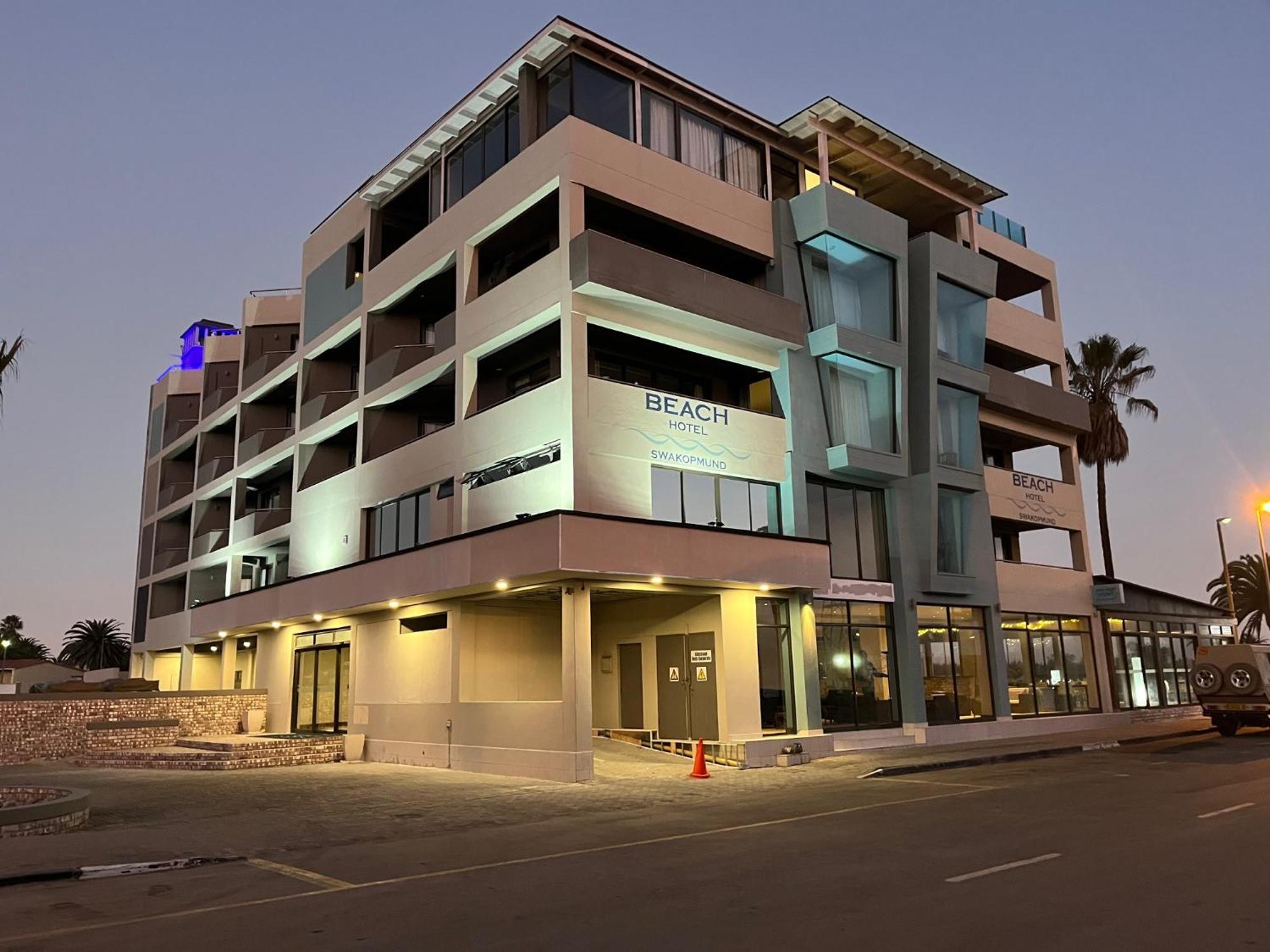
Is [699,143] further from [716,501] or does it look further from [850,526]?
[850,526]

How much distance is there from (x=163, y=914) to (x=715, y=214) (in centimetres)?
2131

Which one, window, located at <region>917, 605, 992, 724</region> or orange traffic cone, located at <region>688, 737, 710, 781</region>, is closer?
orange traffic cone, located at <region>688, 737, 710, 781</region>

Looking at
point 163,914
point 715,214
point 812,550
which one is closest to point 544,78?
point 715,214

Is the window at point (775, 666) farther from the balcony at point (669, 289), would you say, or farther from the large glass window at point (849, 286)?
the large glass window at point (849, 286)

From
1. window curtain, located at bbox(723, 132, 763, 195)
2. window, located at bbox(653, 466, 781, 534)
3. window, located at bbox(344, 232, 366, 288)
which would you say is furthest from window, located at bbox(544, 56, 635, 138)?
window, located at bbox(344, 232, 366, 288)

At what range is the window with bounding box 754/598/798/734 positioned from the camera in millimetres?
23859

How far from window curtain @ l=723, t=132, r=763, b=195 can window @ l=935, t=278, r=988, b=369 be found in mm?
7219

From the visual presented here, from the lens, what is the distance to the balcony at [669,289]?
2127 centimetres

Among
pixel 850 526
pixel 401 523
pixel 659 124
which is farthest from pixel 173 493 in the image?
pixel 850 526

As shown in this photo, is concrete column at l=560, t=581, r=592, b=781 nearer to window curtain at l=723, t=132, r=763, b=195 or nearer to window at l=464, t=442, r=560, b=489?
window at l=464, t=442, r=560, b=489

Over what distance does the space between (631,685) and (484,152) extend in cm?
1567

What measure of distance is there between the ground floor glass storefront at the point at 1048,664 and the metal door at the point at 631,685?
13372 millimetres

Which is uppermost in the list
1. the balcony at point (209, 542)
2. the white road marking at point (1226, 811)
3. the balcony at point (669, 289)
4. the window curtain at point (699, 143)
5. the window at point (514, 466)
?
the window curtain at point (699, 143)

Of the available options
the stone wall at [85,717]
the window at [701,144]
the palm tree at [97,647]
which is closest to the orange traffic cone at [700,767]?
the window at [701,144]
